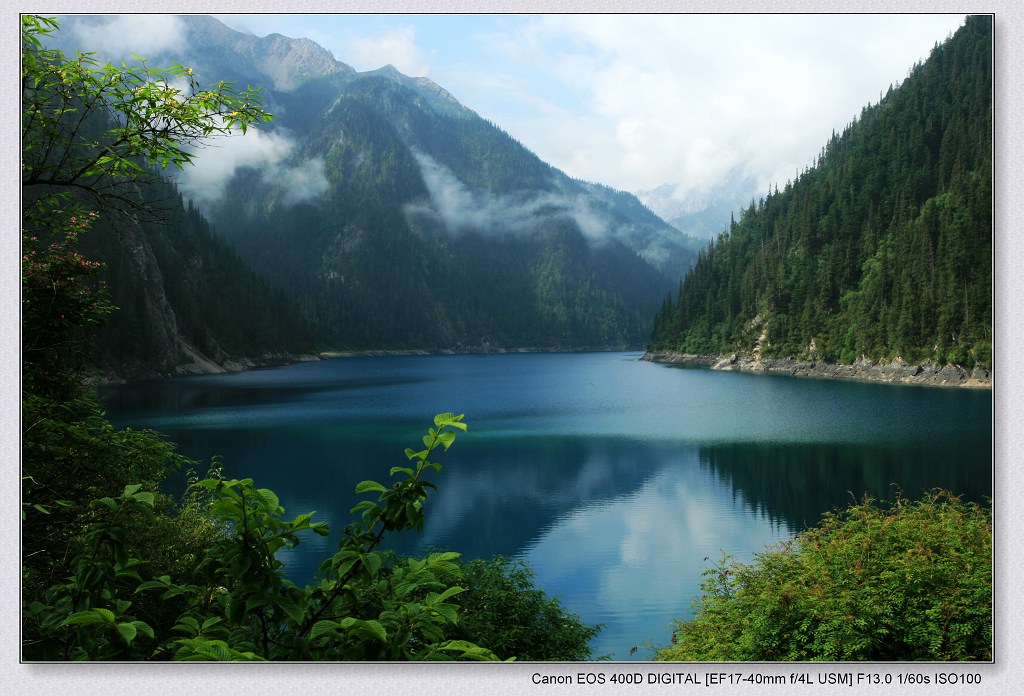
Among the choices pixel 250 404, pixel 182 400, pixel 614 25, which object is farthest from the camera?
pixel 250 404

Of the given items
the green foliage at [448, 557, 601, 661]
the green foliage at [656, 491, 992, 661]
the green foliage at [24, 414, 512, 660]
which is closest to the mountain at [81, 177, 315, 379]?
the green foliage at [24, 414, 512, 660]

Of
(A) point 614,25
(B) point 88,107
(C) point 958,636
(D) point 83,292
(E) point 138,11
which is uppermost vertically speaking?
(A) point 614,25

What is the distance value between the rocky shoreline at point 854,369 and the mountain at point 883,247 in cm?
26

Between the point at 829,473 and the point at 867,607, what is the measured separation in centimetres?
775

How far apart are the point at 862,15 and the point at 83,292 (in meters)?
6.58

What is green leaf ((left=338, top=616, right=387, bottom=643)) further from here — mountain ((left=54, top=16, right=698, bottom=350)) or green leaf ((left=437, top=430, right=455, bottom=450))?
mountain ((left=54, top=16, right=698, bottom=350))

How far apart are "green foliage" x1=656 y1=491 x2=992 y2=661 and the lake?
89 cm

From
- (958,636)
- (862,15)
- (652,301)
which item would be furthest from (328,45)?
(652,301)

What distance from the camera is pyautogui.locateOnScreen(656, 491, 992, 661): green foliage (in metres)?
4.34

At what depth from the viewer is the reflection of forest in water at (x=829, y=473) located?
8.66 m

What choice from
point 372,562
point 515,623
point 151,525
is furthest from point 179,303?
point 372,562

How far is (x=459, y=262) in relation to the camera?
35938mm

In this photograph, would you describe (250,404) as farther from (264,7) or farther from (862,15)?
(862,15)

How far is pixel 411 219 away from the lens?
3397 cm
